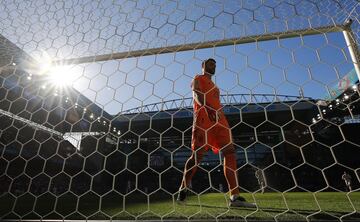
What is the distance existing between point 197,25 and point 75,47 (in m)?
0.79

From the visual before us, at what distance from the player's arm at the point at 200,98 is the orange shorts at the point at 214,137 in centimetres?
7

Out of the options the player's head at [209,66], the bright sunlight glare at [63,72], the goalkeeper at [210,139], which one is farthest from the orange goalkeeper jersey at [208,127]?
the bright sunlight glare at [63,72]

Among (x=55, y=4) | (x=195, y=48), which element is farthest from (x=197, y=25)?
(x=55, y=4)

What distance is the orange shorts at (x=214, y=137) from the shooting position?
4.38 feet

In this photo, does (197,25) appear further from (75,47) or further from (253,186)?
(253,186)

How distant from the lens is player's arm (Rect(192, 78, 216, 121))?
1.37 meters

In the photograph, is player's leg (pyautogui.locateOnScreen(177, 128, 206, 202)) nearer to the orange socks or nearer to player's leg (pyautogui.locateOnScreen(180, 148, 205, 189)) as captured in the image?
player's leg (pyautogui.locateOnScreen(180, 148, 205, 189))

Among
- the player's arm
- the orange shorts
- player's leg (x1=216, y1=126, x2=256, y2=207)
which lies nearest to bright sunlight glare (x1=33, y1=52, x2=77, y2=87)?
the player's arm

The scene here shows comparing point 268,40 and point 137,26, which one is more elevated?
point 137,26

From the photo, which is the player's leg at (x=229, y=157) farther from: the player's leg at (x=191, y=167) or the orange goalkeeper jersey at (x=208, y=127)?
the player's leg at (x=191, y=167)

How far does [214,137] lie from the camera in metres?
1.37

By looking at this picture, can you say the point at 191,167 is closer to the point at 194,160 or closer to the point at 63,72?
the point at 194,160

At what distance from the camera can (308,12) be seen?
1.29m

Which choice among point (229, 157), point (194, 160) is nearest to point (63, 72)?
point (194, 160)
